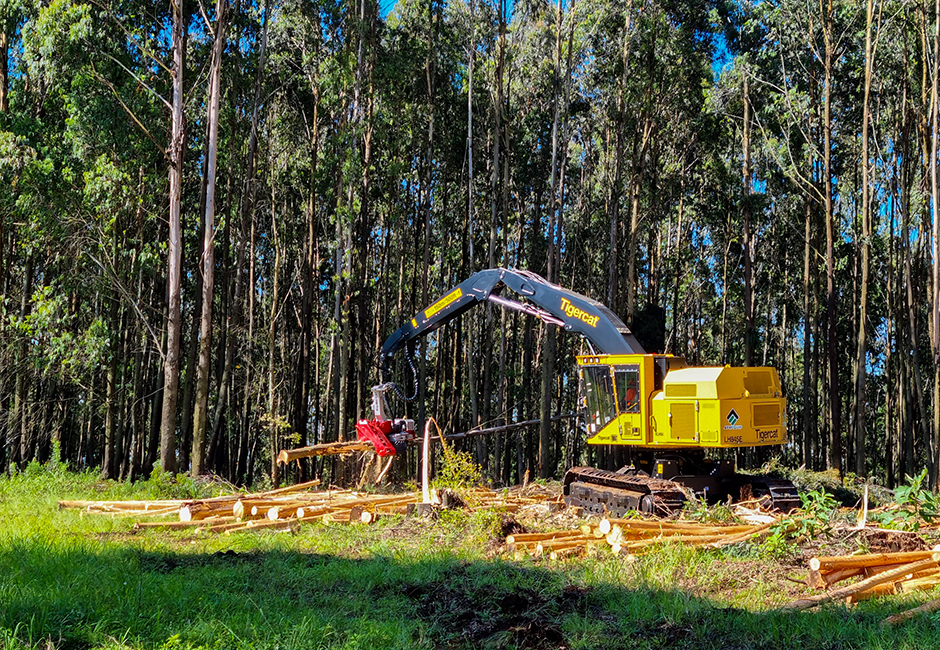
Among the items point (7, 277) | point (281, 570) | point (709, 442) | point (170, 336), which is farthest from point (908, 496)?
point (7, 277)

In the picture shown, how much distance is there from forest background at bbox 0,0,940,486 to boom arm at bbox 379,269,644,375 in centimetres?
423

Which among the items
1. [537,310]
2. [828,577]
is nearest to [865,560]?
[828,577]

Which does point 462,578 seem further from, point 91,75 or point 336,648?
point 91,75

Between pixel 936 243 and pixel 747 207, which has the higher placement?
pixel 747 207

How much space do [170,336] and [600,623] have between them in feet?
37.5

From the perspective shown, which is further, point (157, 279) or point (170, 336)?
point (157, 279)

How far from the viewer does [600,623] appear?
6.03m

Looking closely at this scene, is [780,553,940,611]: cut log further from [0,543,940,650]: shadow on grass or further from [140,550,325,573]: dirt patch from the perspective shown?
[140,550,325,573]: dirt patch

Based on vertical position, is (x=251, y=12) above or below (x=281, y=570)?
above

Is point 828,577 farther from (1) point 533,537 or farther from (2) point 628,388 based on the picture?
(2) point 628,388

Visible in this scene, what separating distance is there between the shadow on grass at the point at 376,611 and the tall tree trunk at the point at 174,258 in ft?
23.3

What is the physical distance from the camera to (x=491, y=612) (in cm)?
640

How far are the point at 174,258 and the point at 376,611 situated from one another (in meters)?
10.6

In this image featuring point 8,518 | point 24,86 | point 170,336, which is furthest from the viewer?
point 24,86
